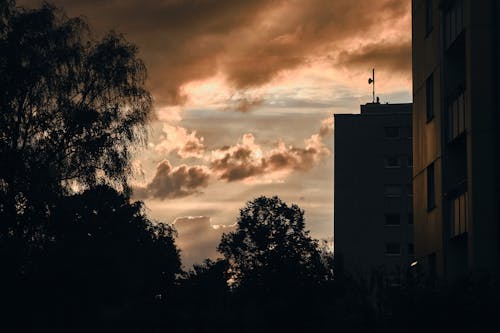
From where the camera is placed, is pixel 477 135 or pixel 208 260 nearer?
pixel 477 135

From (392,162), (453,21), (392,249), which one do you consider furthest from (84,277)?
(392,162)

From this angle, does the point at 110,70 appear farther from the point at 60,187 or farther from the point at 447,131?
the point at 447,131

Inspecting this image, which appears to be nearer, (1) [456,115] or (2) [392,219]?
(1) [456,115]

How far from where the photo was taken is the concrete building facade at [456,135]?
3300 cm

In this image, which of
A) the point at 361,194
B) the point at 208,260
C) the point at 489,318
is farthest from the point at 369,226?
the point at 489,318

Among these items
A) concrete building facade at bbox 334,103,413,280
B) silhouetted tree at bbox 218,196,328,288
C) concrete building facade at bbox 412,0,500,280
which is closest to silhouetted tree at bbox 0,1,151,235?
silhouetted tree at bbox 218,196,328,288

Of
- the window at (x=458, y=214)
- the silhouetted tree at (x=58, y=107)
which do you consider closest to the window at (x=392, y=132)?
the silhouetted tree at (x=58, y=107)

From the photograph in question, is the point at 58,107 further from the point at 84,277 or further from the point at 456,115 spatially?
the point at 456,115

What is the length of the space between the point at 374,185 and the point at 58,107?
66773mm

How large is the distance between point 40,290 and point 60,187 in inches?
183

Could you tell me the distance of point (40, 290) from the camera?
44.8 metres

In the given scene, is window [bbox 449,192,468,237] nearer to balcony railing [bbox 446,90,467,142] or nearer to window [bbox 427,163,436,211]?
balcony railing [bbox 446,90,467,142]

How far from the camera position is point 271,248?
4853 centimetres

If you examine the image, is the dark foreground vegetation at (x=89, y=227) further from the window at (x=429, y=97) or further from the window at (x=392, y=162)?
the window at (x=392, y=162)
